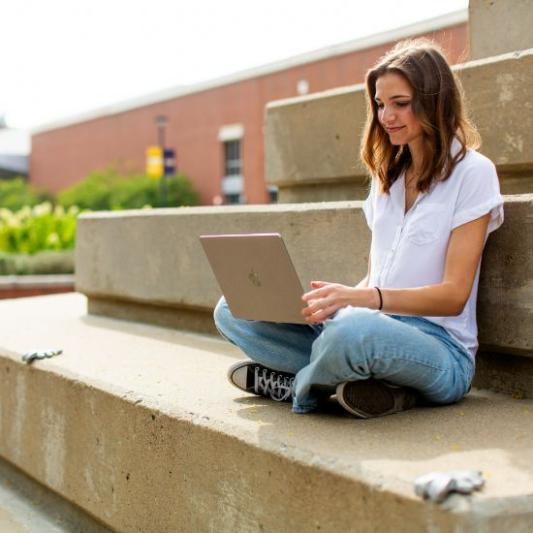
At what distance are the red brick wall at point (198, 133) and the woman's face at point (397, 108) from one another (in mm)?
22071

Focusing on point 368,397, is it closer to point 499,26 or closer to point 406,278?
point 406,278

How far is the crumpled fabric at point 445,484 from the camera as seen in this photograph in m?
1.84

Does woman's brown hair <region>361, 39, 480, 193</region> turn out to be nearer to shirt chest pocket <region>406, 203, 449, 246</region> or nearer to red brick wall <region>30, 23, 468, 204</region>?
shirt chest pocket <region>406, 203, 449, 246</region>

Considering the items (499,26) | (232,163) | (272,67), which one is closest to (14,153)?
(232,163)

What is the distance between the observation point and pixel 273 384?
9.67 ft

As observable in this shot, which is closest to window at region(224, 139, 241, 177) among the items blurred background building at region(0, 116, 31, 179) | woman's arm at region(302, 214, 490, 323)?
blurred background building at region(0, 116, 31, 179)

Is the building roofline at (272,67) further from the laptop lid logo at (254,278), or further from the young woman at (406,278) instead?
the laptop lid logo at (254,278)

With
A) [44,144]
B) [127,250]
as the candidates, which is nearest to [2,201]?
[44,144]

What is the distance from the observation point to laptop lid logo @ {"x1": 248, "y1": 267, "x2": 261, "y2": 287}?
2670 millimetres

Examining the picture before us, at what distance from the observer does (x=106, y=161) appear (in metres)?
45.5

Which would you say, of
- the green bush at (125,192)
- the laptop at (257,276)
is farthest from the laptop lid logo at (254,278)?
the green bush at (125,192)

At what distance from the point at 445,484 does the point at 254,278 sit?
1001 mm

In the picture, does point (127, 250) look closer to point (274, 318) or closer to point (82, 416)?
point (82, 416)

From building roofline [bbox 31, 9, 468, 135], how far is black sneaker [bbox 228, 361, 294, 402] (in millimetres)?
16796
